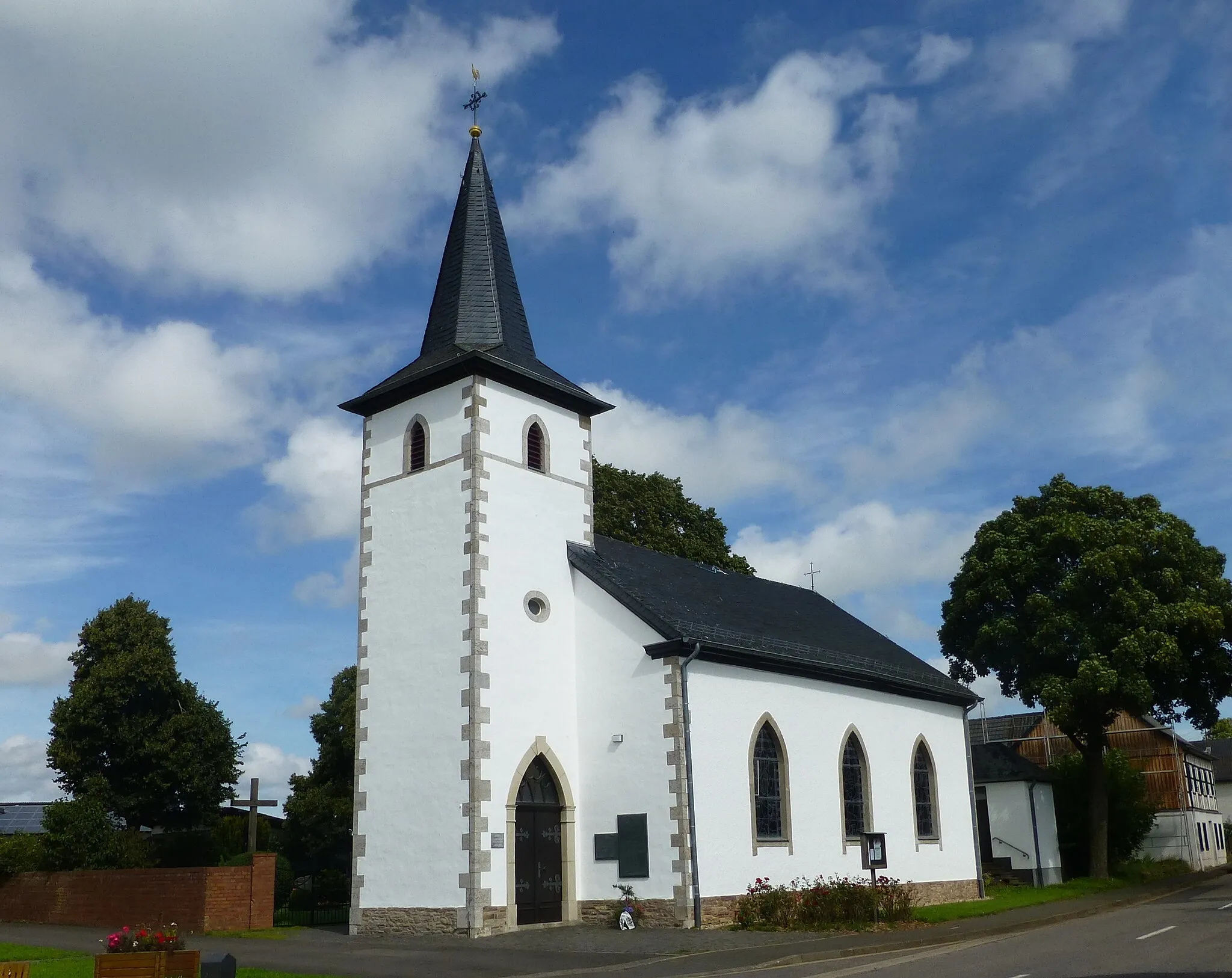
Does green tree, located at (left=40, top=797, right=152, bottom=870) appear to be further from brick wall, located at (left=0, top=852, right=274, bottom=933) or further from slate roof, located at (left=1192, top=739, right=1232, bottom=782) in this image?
slate roof, located at (left=1192, top=739, right=1232, bottom=782)

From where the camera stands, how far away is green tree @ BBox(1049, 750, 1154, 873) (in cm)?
3788

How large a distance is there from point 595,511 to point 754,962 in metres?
25.4

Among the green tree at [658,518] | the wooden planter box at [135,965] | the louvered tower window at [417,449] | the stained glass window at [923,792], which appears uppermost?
the green tree at [658,518]

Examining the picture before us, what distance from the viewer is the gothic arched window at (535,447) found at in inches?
941

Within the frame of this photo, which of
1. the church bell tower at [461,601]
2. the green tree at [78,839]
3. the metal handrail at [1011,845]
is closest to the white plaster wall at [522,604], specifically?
the church bell tower at [461,601]

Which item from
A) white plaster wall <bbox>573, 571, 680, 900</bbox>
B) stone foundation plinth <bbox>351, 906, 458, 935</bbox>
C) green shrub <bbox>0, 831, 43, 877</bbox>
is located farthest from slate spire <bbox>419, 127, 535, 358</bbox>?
green shrub <bbox>0, 831, 43, 877</bbox>

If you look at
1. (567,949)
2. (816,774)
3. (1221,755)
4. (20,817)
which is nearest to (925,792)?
(816,774)

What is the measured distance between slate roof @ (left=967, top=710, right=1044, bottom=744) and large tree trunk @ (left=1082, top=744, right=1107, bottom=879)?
725 inches

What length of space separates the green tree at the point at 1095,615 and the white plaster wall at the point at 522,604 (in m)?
16.2

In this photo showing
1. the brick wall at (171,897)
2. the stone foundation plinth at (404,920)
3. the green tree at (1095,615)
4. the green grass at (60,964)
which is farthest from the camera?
the green tree at (1095,615)

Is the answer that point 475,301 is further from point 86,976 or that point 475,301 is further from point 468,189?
point 86,976

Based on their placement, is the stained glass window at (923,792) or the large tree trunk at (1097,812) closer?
the stained glass window at (923,792)

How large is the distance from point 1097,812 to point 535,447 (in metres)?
22.2

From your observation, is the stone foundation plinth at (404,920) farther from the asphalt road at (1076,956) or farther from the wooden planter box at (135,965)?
the wooden planter box at (135,965)
